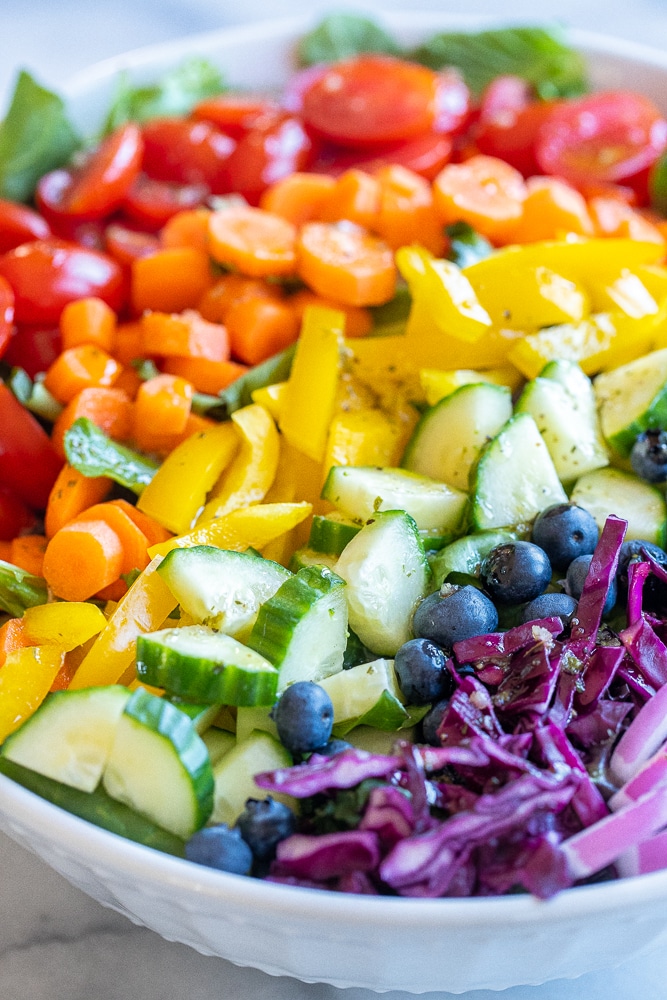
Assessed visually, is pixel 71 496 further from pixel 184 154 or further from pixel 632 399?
pixel 184 154

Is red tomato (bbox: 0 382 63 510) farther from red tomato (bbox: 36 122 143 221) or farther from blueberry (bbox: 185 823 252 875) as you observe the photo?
blueberry (bbox: 185 823 252 875)

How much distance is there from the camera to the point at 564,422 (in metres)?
1.87

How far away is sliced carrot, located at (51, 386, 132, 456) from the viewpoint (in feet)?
6.73

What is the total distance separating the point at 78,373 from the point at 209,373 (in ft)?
0.94

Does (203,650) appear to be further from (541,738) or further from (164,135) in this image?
(164,135)

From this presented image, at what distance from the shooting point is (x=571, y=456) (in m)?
1.88

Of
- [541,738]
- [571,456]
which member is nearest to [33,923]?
[541,738]

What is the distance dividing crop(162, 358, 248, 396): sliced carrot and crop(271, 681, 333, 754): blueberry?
0.93 m

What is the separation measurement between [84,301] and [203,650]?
1.13 metres

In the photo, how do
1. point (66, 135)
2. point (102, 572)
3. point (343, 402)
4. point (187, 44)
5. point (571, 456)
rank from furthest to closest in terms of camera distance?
point (187, 44), point (66, 135), point (343, 402), point (571, 456), point (102, 572)

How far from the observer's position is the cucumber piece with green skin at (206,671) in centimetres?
140

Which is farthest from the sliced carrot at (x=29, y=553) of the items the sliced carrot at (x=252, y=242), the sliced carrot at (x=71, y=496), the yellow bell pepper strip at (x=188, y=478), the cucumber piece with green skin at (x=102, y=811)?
the sliced carrot at (x=252, y=242)

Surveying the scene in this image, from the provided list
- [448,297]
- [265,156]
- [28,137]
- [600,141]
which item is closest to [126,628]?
[448,297]

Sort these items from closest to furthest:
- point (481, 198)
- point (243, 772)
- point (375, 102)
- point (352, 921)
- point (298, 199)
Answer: point (352, 921)
point (243, 772)
point (481, 198)
point (298, 199)
point (375, 102)
